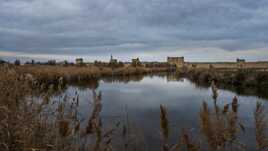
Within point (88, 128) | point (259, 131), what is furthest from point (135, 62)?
point (259, 131)

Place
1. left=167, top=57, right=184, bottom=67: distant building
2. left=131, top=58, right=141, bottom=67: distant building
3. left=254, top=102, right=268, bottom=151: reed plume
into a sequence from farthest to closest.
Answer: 1. left=167, top=57, right=184, bottom=67: distant building
2. left=131, top=58, right=141, bottom=67: distant building
3. left=254, top=102, right=268, bottom=151: reed plume

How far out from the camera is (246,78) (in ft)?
71.7

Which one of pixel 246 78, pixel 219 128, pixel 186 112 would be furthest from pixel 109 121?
pixel 246 78

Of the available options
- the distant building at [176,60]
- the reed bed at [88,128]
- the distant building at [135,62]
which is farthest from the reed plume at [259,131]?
the distant building at [176,60]

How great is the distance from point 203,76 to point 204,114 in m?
29.4

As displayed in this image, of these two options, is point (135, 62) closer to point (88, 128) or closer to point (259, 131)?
point (88, 128)

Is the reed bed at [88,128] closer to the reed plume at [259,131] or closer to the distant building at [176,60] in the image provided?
the reed plume at [259,131]

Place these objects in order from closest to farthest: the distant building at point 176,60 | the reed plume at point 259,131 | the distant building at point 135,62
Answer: the reed plume at point 259,131
the distant building at point 135,62
the distant building at point 176,60

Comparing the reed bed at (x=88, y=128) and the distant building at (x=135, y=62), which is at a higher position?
the distant building at (x=135, y=62)

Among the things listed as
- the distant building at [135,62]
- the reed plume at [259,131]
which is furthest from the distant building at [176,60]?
the reed plume at [259,131]

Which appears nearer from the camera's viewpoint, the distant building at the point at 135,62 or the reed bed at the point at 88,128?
the reed bed at the point at 88,128

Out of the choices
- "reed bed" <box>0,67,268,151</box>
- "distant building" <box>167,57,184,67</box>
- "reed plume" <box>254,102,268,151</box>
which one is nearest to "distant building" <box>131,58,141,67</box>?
"distant building" <box>167,57,184,67</box>

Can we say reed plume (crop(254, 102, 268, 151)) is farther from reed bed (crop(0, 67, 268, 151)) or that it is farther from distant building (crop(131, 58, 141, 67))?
distant building (crop(131, 58, 141, 67))

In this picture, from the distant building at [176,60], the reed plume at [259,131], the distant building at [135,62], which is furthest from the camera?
the distant building at [176,60]
